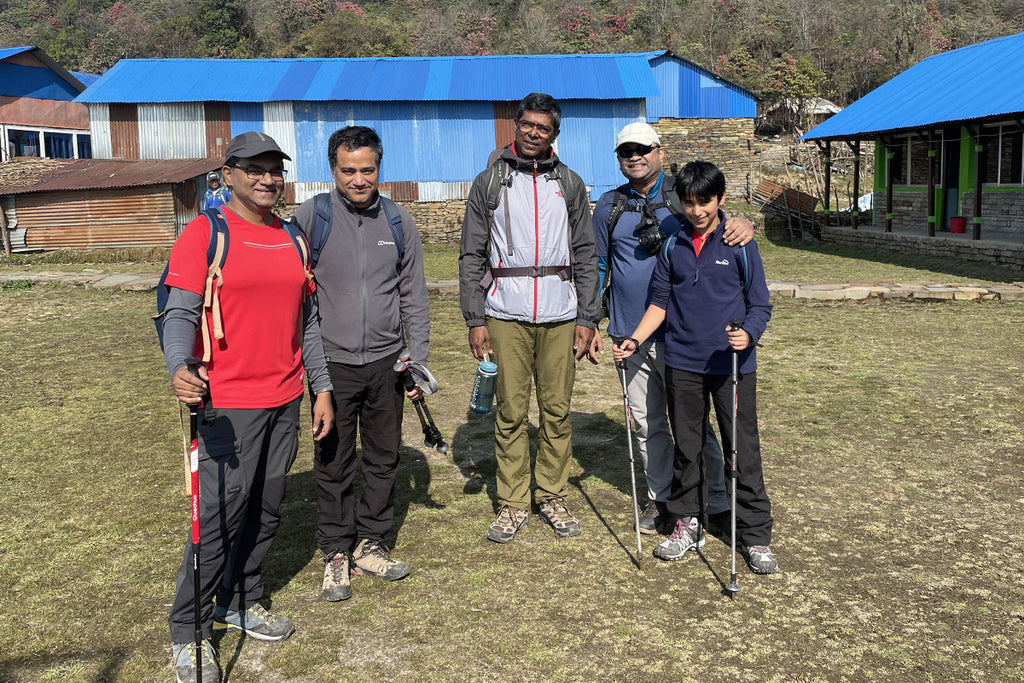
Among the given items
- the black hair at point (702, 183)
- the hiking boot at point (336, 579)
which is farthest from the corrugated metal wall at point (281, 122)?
the black hair at point (702, 183)

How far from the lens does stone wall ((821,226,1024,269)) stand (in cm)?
1584

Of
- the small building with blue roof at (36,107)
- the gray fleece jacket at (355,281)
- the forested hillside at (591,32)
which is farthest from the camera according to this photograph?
the forested hillside at (591,32)

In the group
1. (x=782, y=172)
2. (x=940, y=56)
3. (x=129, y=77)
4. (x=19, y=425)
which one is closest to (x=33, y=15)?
(x=129, y=77)

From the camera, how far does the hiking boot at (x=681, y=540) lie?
4020mm

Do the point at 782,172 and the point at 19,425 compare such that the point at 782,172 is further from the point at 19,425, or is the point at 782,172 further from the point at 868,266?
the point at 19,425

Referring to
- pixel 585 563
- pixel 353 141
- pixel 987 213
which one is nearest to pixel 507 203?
pixel 353 141

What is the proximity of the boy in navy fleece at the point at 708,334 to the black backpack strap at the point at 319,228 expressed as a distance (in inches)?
58.4

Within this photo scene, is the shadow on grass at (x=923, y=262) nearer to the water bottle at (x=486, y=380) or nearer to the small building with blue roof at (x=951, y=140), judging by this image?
the small building with blue roof at (x=951, y=140)

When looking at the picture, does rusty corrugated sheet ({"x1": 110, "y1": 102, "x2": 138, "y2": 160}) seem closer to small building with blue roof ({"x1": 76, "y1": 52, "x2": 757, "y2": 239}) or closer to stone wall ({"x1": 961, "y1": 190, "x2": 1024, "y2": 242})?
small building with blue roof ({"x1": 76, "y1": 52, "x2": 757, "y2": 239})

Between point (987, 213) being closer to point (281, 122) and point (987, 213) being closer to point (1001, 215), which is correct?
point (1001, 215)

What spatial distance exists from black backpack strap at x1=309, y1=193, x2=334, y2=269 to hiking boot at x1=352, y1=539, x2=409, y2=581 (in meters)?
1.36

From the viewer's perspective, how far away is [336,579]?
3732 mm

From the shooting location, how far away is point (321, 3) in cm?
6531

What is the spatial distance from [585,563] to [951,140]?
1850cm
